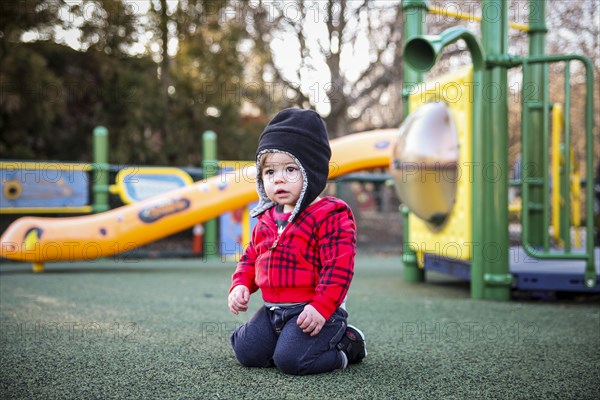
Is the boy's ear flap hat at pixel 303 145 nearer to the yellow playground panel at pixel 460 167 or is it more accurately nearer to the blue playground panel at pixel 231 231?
the yellow playground panel at pixel 460 167

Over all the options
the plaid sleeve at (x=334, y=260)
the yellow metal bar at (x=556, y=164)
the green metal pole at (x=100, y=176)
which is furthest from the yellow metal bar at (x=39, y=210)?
the plaid sleeve at (x=334, y=260)

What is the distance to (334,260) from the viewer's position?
2.05m

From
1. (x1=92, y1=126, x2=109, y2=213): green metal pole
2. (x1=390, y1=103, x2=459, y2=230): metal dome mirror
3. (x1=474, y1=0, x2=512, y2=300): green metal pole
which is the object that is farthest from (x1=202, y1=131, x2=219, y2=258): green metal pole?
(x1=474, y1=0, x2=512, y2=300): green metal pole

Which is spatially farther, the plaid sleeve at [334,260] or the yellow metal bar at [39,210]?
the yellow metal bar at [39,210]

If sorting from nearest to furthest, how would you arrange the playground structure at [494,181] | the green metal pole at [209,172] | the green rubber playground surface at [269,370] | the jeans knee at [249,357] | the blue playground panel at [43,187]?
the green rubber playground surface at [269,370] < the jeans knee at [249,357] < the playground structure at [494,181] < the blue playground panel at [43,187] < the green metal pole at [209,172]

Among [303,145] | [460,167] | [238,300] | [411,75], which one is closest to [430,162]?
[460,167]

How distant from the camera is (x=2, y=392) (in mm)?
1743

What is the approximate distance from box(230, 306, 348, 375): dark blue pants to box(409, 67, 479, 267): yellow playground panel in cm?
200

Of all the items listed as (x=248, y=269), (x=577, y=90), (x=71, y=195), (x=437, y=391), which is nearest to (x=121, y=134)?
(x=71, y=195)

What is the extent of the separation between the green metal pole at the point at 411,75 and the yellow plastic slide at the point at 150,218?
1.04 m

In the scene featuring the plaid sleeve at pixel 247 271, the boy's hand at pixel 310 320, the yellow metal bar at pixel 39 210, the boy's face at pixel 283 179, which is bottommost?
the boy's hand at pixel 310 320

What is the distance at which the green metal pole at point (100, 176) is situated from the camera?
23.1ft

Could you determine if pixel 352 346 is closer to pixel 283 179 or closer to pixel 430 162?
pixel 283 179

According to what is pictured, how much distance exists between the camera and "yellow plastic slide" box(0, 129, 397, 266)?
5.50 meters
